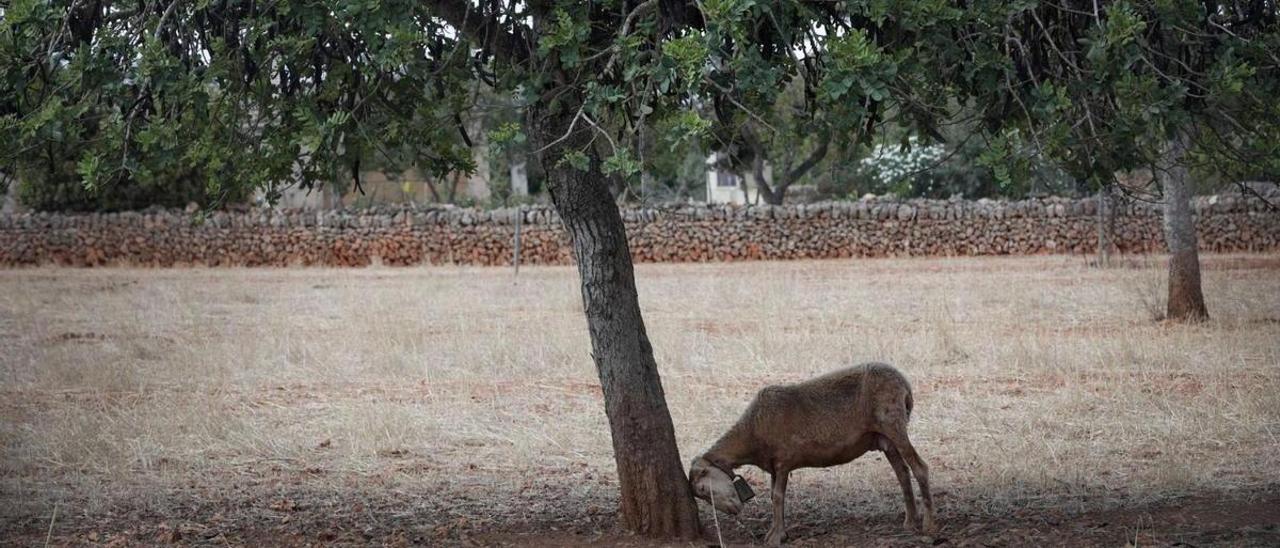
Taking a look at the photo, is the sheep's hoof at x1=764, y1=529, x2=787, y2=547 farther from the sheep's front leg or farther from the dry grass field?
the dry grass field

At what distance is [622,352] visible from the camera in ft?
23.6

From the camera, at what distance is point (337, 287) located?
23.0m

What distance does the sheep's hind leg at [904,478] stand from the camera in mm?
7160

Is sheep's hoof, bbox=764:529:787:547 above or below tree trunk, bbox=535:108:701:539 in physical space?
below

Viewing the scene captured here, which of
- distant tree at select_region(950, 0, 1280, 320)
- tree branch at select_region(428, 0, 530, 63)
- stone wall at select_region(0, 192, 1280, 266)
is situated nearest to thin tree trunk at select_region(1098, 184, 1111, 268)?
stone wall at select_region(0, 192, 1280, 266)

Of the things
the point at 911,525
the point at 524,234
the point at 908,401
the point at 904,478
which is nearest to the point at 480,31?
the point at 908,401

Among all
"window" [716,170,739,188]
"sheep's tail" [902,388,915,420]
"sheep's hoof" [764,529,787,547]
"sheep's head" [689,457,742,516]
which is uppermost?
"window" [716,170,739,188]

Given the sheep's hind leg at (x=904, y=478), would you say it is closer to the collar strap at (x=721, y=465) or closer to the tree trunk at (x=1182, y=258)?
the collar strap at (x=721, y=465)

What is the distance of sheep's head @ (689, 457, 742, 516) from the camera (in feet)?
23.2

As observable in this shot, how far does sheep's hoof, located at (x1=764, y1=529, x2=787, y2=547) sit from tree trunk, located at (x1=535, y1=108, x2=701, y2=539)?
16.2 inches

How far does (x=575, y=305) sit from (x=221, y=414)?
8.70m

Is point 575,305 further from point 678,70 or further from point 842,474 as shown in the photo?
point 678,70

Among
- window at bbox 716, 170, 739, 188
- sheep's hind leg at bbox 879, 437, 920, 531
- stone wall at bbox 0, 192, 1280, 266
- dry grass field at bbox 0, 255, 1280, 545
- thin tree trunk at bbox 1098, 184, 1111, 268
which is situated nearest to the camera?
sheep's hind leg at bbox 879, 437, 920, 531

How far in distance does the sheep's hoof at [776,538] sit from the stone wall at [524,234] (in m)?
20.1
